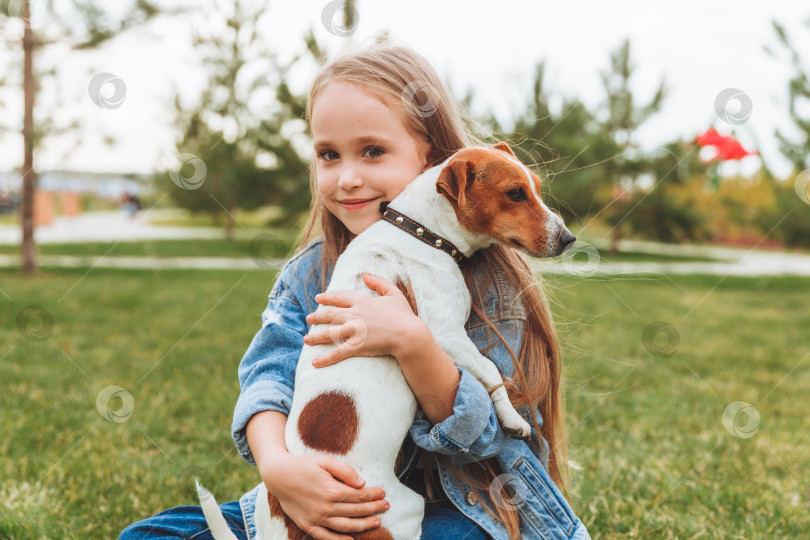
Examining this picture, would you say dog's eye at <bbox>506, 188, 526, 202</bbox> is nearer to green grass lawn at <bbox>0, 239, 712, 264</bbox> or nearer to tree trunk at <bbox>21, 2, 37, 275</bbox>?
tree trunk at <bbox>21, 2, 37, 275</bbox>

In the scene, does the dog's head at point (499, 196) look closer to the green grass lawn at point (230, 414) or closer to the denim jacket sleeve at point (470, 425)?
the denim jacket sleeve at point (470, 425)

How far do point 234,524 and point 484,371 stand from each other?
1032 mm

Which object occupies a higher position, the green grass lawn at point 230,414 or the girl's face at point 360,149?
the girl's face at point 360,149

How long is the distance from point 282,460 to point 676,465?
101 inches

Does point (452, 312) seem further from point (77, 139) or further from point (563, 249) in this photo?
point (77, 139)

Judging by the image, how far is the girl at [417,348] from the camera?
64.9 inches

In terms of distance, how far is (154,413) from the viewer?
4129mm

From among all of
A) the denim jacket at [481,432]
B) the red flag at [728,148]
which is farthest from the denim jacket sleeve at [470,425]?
the red flag at [728,148]

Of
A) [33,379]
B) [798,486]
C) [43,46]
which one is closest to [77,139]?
[43,46]

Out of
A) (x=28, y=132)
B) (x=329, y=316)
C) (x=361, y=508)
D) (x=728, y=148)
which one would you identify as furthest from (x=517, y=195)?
(x=28, y=132)

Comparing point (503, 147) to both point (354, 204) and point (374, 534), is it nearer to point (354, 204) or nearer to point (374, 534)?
point (354, 204)

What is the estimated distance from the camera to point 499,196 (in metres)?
1.70

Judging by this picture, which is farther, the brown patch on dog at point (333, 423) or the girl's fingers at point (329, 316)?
the girl's fingers at point (329, 316)

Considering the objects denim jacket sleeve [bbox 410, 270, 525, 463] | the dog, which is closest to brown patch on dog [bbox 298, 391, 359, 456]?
the dog
